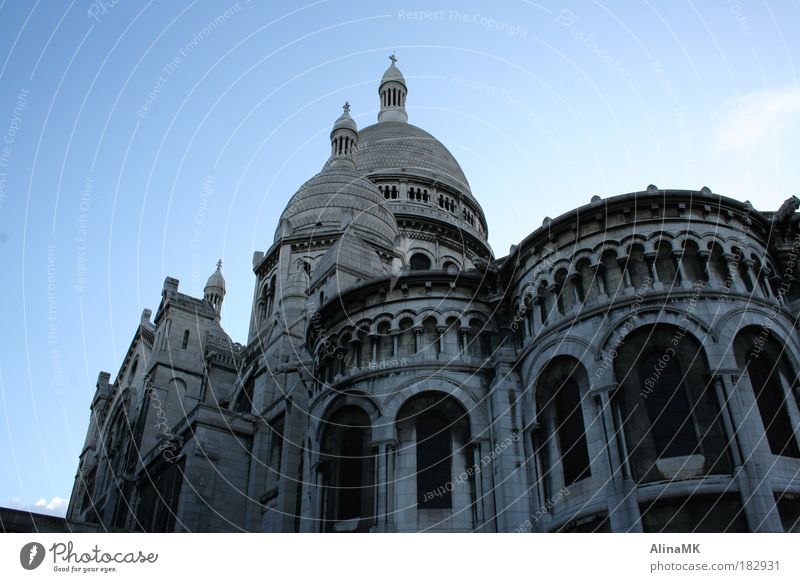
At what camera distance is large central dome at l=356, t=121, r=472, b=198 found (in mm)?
61406

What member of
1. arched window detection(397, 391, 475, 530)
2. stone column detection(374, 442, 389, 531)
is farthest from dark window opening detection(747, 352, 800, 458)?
stone column detection(374, 442, 389, 531)

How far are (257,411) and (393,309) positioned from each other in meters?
11.2

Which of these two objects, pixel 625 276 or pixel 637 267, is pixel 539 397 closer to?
pixel 625 276

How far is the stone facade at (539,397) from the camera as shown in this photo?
67.0 feet

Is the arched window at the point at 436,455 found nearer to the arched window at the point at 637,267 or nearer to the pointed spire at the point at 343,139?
the arched window at the point at 637,267

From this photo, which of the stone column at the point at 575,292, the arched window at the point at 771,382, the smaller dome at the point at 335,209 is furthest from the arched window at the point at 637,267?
the smaller dome at the point at 335,209

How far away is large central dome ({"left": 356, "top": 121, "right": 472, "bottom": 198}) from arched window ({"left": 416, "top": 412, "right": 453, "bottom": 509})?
1444 inches

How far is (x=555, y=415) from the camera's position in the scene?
23.5m

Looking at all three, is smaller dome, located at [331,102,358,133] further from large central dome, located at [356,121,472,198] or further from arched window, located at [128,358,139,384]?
arched window, located at [128,358,139,384]

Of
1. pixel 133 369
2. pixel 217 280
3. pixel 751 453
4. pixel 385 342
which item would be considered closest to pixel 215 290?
pixel 217 280

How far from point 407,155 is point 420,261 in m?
13.7

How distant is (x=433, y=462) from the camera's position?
25438mm
